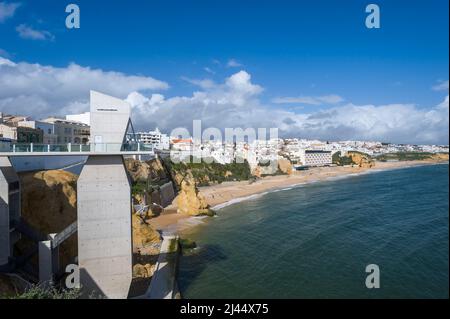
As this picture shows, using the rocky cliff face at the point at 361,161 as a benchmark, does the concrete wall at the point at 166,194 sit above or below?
below

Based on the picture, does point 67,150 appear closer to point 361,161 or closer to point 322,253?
point 322,253

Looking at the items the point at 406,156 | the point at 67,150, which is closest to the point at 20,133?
the point at 67,150

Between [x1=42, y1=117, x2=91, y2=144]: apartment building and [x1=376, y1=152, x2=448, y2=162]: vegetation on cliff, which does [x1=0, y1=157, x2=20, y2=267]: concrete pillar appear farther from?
[x1=376, y1=152, x2=448, y2=162]: vegetation on cliff

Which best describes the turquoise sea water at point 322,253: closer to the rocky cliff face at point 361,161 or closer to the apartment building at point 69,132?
the apartment building at point 69,132

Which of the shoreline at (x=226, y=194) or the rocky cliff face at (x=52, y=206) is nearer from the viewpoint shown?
the rocky cliff face at (x=52, y=206)

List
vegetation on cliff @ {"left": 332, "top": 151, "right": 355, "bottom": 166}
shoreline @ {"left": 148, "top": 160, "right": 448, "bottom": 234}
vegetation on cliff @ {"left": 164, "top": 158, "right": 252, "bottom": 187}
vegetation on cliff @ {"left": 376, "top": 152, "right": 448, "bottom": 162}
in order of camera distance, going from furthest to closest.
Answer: vegetation on cliff @ {"left": 376, "top": 152, "right": 448, "bottom": 162}, vegetation on cliff @ {"left": 332, "top": 151, "right": 355, "bottom": 166}, vegetation on cliff @ {"left": 164, "top": 158, "right": 252, "bottom": 187}, shoreline @ {"left": 148, "top": 160, "right": 448, "bottom": 234}

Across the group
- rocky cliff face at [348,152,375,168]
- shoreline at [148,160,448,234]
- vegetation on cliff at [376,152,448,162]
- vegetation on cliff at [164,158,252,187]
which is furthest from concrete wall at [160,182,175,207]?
vegetation on cliff at [376,152,448,162]

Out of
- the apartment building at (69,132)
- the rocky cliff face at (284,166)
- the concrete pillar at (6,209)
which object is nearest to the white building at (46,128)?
the apartment building at (69,132)
